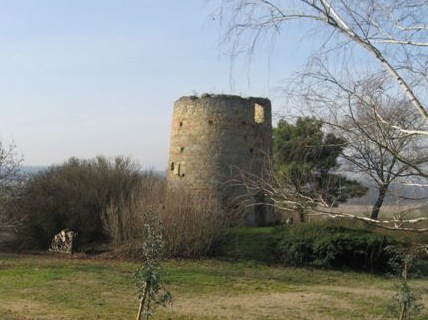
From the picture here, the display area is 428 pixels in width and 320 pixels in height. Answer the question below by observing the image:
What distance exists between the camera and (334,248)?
19.4m

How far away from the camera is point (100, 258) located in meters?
20.3

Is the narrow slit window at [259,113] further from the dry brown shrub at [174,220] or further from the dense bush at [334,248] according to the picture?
the dense bush at [334,248]

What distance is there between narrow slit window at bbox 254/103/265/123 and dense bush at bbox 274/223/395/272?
7632 mm

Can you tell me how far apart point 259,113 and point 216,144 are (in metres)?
3.17

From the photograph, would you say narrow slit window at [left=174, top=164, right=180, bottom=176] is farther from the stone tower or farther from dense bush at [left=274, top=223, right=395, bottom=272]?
dense bush at [left=274, top=223, right=395, bottom=272]

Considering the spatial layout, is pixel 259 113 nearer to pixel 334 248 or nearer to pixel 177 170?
pixel 177 170

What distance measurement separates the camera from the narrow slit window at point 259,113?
27.0 meters

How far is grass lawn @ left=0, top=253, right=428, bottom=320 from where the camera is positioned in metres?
10.5

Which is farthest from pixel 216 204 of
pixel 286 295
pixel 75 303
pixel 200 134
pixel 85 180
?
pixel 75 303

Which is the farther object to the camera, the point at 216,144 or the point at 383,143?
A: the point at 216,144

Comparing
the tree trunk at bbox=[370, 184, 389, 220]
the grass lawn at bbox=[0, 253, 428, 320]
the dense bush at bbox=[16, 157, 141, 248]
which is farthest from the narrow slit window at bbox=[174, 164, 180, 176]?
the tree trunk at bbox=[370, 184, 389, 220]

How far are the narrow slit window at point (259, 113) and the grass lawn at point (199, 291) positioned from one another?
9.08 m

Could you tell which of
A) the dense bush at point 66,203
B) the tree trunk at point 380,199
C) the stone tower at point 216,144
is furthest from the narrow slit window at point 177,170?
the tree trunk at point 380,199

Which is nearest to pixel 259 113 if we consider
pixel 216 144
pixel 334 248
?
pixel 216 144
